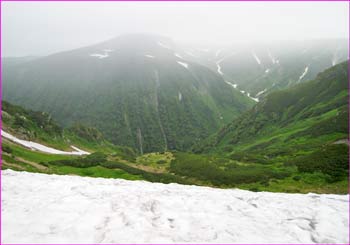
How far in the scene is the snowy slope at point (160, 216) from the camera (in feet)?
31.7

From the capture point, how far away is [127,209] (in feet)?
38.8

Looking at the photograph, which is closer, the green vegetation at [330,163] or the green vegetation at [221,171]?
the green vegetation at [330,163]

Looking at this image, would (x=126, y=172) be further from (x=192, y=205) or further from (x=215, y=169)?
(x=192, y=205)

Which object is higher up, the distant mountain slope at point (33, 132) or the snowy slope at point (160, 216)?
the distant mountain slope at point (33, 132)

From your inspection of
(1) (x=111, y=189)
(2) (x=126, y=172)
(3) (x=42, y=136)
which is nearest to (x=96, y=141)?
(3) (x=42, y=136)

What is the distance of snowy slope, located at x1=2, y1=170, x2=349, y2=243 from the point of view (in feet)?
31.7

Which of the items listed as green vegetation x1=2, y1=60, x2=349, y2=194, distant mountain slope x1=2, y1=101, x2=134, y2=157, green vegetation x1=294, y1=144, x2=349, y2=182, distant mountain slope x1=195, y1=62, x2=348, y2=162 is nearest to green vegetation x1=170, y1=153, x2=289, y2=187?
green vegetation x1=2, y1=60, x2=349, y2=194

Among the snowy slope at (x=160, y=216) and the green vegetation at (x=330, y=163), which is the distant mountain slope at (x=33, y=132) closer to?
the green vegetation at (x=330, y=163)

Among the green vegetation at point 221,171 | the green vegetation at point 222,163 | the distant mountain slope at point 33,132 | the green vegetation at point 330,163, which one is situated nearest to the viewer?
the green vegetation at point 330,163

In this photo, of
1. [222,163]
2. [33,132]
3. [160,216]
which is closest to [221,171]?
[222,163]

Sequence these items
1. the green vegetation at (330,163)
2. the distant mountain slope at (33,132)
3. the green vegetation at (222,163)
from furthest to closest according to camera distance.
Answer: the distant mountain slope at (33,132) < the green vegetation at (222,163) < the green vegetation at (330,163)

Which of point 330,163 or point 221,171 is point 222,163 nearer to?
point 221,171

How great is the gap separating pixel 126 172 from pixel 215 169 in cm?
1272

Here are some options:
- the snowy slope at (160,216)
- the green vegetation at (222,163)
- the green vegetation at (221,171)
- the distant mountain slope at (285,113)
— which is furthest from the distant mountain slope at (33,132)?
the distant mountain slope at (285,113)
